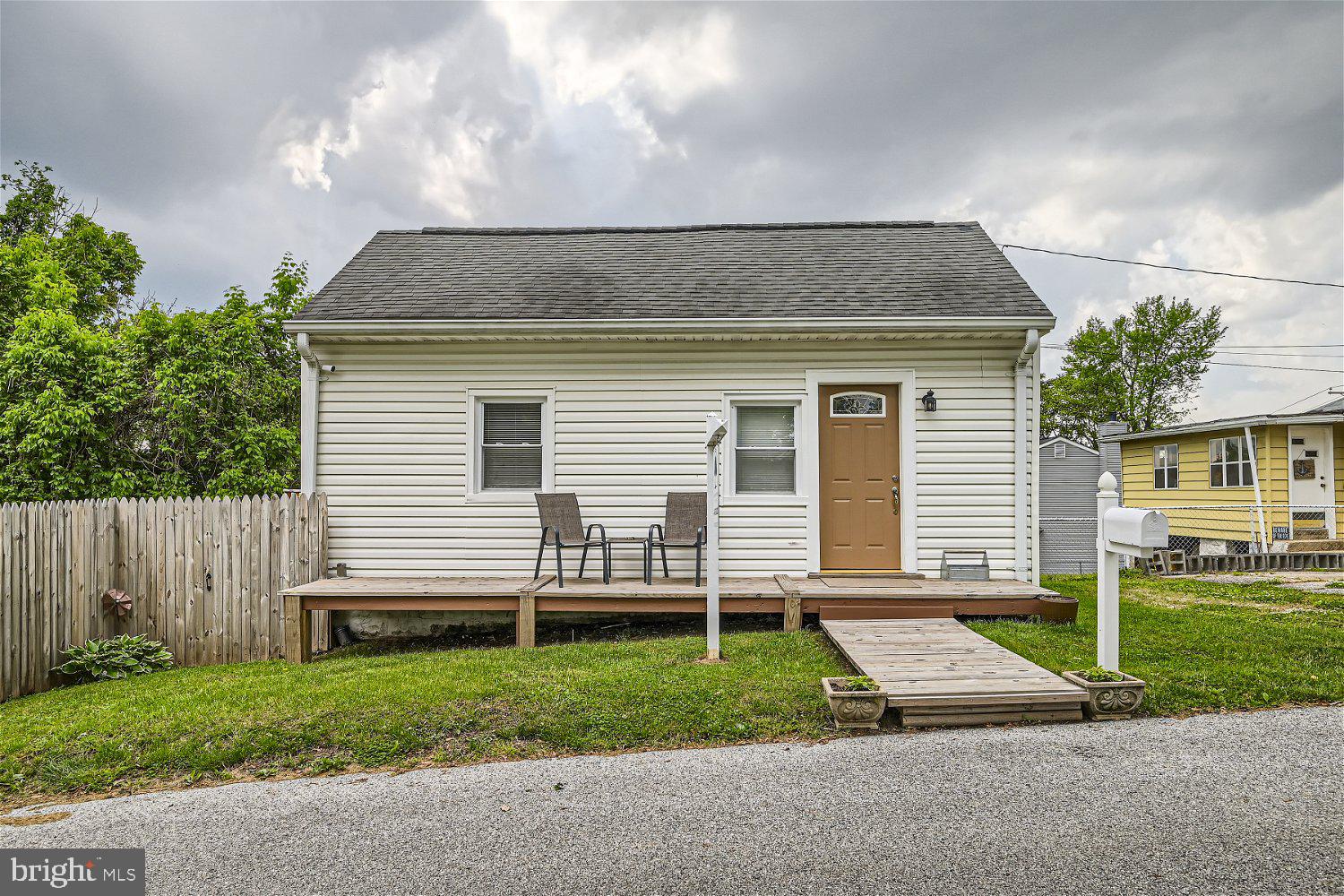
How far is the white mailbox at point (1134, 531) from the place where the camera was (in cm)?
338

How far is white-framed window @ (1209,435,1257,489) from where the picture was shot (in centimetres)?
1402

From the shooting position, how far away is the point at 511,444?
6984mm

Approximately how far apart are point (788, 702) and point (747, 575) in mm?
2916

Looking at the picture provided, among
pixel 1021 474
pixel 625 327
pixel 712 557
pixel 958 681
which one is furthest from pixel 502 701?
pixel 1021 474

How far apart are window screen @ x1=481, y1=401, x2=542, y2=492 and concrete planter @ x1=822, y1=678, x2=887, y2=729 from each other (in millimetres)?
4253

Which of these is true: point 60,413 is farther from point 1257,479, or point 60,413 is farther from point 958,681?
point 1257,479

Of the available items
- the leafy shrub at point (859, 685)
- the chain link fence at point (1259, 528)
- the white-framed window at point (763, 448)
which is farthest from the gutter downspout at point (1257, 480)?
the leafy shrub at point (859, 685)

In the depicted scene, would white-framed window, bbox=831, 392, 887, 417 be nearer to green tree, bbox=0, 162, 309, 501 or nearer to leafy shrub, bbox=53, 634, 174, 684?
leafy shrub, bbox=53, 634, 174, 684

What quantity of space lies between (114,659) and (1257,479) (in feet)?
60.1

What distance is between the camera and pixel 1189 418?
29.9 meters

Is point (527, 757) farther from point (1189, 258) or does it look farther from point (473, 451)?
point (1189, 258)

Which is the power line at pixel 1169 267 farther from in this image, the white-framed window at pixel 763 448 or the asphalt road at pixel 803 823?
the asphalt road at pixel 803 823

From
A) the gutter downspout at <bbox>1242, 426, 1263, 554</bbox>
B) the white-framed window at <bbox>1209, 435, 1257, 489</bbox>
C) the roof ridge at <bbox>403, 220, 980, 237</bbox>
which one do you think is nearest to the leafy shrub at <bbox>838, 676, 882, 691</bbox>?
the roof ridge at <bbox>403, 220, 980, 237</bbox>

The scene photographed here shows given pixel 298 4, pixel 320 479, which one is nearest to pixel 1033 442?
pixel 320 479
